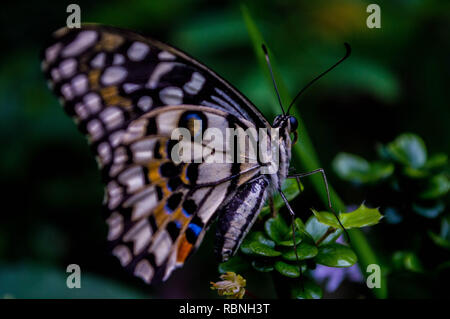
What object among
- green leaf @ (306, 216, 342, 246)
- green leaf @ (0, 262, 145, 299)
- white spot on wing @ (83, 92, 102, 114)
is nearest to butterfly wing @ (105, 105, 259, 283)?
white spot on wing @ (83, 92, 102, 114)

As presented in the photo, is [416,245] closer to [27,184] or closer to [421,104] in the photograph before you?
[421,104]

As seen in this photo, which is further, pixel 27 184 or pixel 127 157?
pixel 27 184

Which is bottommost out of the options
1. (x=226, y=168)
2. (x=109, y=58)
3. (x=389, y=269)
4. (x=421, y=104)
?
(x=389, y=269)

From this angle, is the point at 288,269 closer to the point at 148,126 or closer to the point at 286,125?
the point at 286,125

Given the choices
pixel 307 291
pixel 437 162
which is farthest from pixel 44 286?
pixel 437 162

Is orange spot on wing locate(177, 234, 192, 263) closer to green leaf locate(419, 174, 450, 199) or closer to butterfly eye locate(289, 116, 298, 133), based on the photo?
butterfly eye locate(289, 116, 298, 133)
